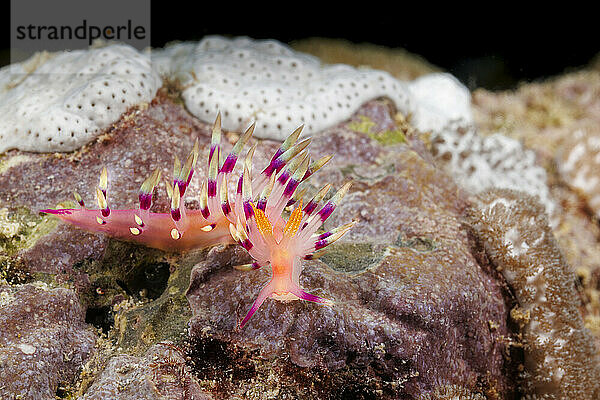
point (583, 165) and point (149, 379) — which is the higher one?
point (583, 165)

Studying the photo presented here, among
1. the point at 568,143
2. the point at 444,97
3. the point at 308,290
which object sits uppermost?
the point at 444,97

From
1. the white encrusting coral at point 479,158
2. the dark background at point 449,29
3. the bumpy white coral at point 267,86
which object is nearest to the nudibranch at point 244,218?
the bumpy white coral at point 267,86

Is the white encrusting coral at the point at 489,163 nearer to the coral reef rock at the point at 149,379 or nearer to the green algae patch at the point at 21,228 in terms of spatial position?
the coral reef rock at the point at 149,379

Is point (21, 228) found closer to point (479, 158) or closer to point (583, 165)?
point (479, 158)

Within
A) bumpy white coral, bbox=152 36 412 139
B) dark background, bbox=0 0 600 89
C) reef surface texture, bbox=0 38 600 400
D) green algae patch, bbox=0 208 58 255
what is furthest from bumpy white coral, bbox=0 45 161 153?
dark background, bbox=0 0 600 89

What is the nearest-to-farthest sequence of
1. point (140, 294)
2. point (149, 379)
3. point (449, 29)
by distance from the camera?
point (149, 379) < point (140, 294) < point (449, 29)

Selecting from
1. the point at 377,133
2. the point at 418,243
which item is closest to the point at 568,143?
the point at 377,133

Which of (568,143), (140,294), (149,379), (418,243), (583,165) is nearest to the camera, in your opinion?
(149,379)
